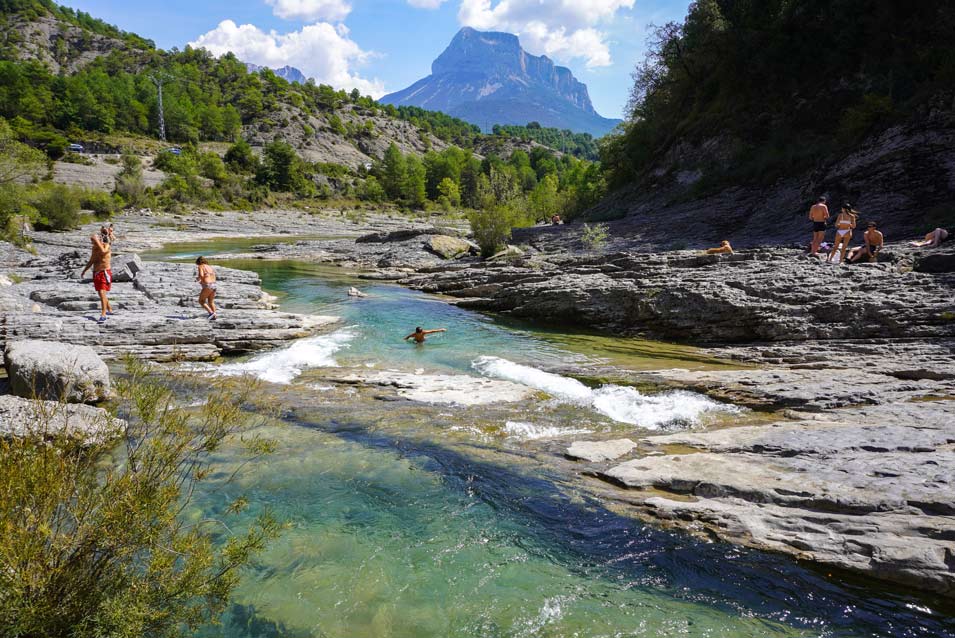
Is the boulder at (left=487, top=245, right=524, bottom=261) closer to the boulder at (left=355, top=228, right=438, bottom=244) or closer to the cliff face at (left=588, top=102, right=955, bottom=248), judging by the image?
the cliff face at (left=588, top=102, right=955, bottom=248)

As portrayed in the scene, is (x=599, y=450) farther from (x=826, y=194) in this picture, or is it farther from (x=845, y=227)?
(x=826, y=194)

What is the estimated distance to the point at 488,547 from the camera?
6.29m

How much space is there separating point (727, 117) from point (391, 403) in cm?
3351

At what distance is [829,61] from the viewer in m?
29.4

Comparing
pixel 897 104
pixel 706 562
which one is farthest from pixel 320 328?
pixel 897 104

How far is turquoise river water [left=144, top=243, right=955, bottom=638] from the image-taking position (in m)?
5.09

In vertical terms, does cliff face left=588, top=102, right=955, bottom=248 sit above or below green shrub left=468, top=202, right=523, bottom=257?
above

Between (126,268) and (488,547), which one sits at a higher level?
(126,268)

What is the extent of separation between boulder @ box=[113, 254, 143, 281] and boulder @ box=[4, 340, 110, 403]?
1111 centimetres

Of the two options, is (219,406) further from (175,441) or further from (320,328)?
(320,328)

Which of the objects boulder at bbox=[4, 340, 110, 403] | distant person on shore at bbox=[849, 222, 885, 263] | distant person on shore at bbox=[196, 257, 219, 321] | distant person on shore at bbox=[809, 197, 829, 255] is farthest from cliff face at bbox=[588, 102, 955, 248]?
boulder at bbox=[4, 340, 110, 403]

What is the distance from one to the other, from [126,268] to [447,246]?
69.9ft

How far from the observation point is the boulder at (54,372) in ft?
30.9

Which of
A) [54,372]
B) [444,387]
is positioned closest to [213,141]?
[54,372]
